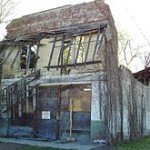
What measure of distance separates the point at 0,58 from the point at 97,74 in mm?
7467

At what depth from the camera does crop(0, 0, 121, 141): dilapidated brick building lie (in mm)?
18781

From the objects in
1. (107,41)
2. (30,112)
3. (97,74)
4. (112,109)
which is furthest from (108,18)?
(30,112)

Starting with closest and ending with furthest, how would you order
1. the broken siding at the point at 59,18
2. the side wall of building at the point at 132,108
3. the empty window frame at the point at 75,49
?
1. the empty window frame at the point at 75,49
2. the side wall of building at the point at 132,108
3. the broken siding at the point at 59,18

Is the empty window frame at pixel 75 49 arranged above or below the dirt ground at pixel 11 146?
above

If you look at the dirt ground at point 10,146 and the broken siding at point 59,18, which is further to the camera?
the broken siding at point 59,18

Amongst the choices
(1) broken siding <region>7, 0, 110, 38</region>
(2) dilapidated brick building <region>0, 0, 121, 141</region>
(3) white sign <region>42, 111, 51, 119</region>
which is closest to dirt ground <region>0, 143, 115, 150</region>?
(2) dilapidated brick building <region>0, 0, 121, 141</region>

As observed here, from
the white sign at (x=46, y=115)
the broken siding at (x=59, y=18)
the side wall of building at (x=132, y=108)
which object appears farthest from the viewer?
the broken siding at (x=59, y=18)

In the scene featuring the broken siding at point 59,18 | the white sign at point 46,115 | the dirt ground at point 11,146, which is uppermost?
the broken siding at point 59,18

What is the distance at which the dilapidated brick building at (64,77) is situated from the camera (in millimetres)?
18781

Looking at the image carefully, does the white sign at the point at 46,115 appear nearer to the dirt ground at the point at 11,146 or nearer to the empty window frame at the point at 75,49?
the empty window frame at the point at 75,49

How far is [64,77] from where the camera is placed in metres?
20.0

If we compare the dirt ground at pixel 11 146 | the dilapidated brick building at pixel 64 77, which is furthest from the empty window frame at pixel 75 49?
the dirt ground at pixel 11 146

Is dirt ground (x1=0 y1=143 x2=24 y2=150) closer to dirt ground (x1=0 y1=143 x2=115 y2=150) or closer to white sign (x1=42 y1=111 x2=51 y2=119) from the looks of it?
dirt ground (x1=0 y1=143 x2=115 y2=150)

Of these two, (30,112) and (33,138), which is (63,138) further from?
(30,112)
